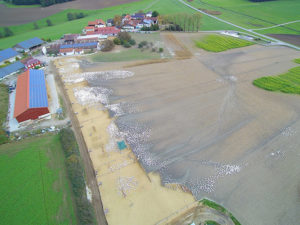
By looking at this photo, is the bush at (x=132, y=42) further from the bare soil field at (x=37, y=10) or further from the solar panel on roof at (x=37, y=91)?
the bare soil field at (x=37, y=10)

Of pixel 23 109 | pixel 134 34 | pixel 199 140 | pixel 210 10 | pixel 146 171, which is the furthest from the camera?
pixel 210 10

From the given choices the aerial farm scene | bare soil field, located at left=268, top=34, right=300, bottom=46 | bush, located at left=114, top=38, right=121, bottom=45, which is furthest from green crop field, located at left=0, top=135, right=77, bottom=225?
bare soil field, located at left=268, top=34, right=300, bottom=46

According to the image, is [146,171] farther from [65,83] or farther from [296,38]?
[296,38]

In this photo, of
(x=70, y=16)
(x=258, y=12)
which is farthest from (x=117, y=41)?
(x=258, y=12)

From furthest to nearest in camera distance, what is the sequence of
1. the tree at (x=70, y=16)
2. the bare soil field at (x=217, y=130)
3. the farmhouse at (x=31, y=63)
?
the tree at (x=70, y=16)
the farmhouse at (x=31, y=63)
the bare soil field at (x=217, y=130)

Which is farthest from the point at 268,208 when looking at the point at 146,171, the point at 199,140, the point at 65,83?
the point at 65,83

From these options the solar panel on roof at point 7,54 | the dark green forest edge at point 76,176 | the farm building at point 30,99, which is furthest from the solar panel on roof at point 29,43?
the dark green forest edge at point 76,176
